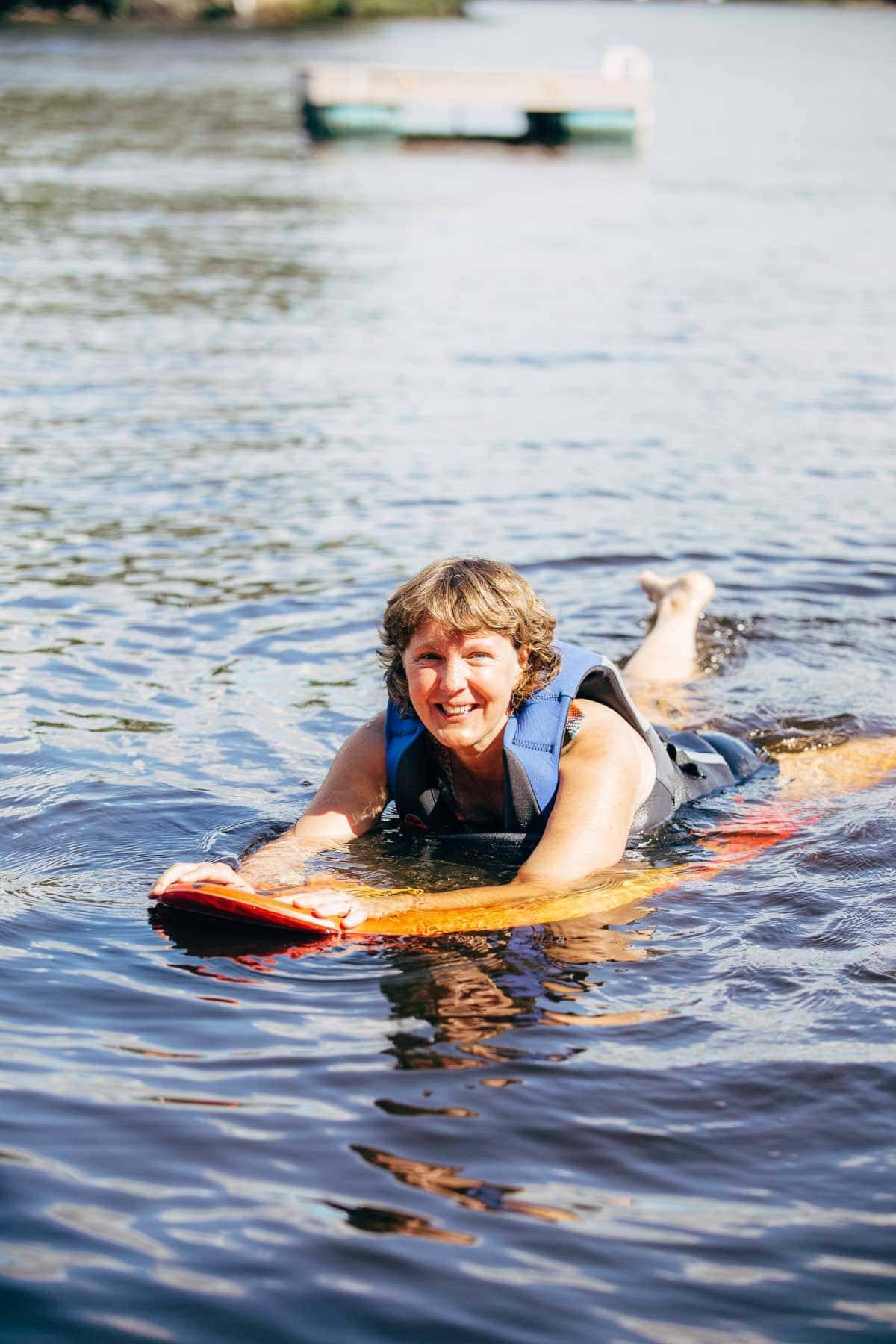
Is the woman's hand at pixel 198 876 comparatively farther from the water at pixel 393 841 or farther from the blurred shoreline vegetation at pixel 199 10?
the blurred shoreline vegetation at pixel 199 10

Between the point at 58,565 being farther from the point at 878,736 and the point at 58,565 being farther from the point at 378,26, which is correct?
the point at 378,26

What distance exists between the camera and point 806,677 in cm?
797

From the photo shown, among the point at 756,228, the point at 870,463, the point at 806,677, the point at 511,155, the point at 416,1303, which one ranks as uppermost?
the point at 511,155

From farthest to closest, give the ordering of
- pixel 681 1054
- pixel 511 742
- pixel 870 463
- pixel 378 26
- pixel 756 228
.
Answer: pixel 378 26 → pixel 756 228 → pixel 870 463 → pixel 511 742 → pixel 681 1054

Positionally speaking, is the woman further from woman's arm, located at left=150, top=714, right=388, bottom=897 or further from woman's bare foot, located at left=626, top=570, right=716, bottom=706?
woman's bare foot, located at left=626, top=570, right=716, bottom=706

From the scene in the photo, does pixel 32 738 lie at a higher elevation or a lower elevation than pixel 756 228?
lower

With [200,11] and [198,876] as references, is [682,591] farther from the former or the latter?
[200,11]

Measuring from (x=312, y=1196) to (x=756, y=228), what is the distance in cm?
2296

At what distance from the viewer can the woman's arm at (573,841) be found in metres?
4.95

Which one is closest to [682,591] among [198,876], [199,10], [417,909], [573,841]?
[573,841]

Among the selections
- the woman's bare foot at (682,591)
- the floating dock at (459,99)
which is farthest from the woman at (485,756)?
the floating dock at (459,99)

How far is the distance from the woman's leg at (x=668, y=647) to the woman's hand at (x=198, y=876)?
283 cm

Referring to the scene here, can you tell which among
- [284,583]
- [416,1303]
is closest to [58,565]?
[284,583]

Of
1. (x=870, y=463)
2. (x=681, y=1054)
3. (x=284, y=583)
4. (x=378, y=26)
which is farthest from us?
(x=378, y=26)
